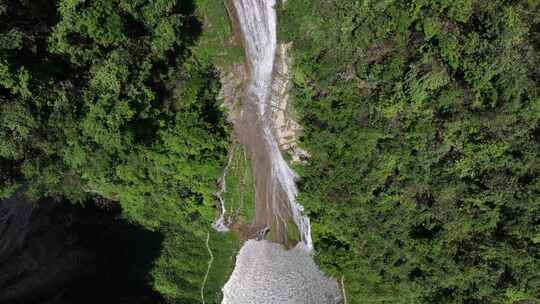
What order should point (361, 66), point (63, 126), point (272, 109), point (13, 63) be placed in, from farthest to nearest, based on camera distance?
point (272, 109), point (361, 66), point (63, 126), point (13, 63)

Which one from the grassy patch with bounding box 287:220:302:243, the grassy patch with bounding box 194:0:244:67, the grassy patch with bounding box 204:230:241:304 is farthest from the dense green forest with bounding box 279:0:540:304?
the grassy patch with bounding box 204:230:241:304

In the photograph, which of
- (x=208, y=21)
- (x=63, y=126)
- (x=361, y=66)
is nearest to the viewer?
(x=63, y=126)

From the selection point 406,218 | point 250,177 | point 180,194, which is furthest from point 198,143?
point 406,218

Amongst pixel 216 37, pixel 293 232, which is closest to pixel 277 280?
pixel 293 232

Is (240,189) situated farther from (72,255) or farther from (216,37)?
(72,255)

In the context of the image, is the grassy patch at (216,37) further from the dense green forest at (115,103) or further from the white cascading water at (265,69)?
the white cascading water at (265,69)

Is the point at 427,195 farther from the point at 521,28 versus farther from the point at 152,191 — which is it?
the point at 152,191

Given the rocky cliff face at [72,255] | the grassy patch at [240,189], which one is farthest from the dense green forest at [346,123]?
the rocky cliff face at [72,255]
